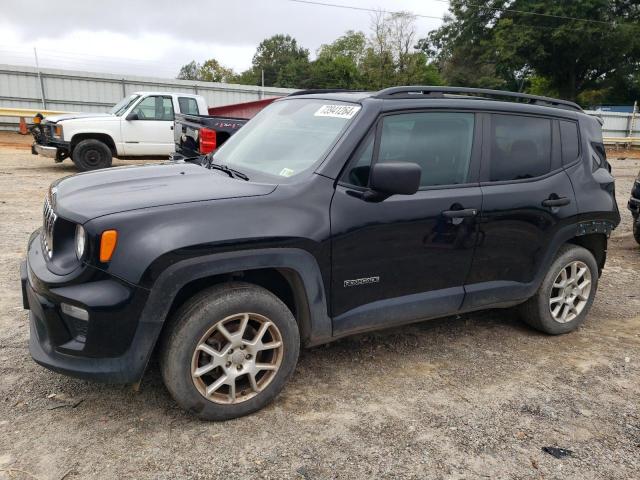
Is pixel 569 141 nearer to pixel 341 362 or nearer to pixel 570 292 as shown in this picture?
pixel 570 292

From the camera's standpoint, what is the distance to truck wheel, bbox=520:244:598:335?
412 cm

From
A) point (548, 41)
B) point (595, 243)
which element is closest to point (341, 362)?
point (595, 243)

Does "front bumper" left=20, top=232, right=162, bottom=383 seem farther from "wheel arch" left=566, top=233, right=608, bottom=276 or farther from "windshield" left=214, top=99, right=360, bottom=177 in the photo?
"wheel arch" left=566, top=233, right=608, bottom=276

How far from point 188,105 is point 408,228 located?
10.3m

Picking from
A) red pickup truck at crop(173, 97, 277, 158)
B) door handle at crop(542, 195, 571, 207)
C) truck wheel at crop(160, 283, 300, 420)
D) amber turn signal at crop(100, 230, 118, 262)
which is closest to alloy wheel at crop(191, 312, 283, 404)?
truck wheel at crop(160, 283, 300, 420)

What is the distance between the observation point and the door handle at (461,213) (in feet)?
11.1

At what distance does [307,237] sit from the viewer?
2.91 m

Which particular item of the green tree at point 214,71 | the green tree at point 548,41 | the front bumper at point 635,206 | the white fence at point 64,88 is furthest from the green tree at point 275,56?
the front bumper at point 635,206

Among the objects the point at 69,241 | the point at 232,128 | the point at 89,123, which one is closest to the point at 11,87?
the point at 89,123

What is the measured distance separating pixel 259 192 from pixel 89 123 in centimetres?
979

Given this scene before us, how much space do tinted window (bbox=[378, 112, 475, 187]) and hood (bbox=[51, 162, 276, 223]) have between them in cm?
86

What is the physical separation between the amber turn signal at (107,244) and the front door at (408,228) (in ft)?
3.80

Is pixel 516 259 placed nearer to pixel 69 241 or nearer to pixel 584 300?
pixel 584 300

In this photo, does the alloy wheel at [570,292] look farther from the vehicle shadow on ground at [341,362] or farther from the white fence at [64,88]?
the white fence at [64,88]
